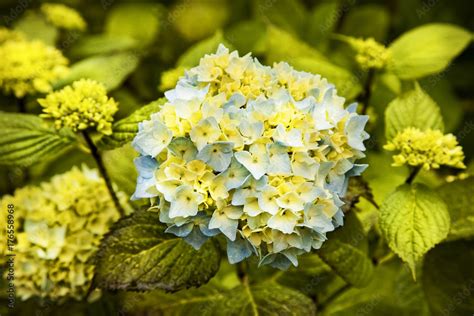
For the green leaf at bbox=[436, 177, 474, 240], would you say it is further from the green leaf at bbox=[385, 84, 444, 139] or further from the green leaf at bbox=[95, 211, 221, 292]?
the green leaf at bbox=[95, 211, 221, 292]

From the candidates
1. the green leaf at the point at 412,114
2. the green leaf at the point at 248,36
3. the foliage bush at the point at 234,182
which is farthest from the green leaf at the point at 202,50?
the green leaf at the point at 412,114

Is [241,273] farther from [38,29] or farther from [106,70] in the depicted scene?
[38,29]

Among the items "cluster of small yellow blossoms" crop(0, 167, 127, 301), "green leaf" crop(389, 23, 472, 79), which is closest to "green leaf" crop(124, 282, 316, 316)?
"cluster of small yellow blossoms" crop(0, 167, 127, 301)

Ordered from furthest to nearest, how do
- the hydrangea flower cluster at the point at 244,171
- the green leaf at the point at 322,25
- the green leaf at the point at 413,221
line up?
the green leaf at the point at 322,25, the green leaf at the point at 413,221, the hydrangea flower cluster at the point at 244,171

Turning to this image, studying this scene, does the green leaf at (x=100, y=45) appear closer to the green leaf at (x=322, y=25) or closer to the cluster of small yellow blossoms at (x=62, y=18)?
the cluster of small yellow blossoms at (x=62, y=18)

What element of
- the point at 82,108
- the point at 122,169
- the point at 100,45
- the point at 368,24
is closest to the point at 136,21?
the point at 100,45
